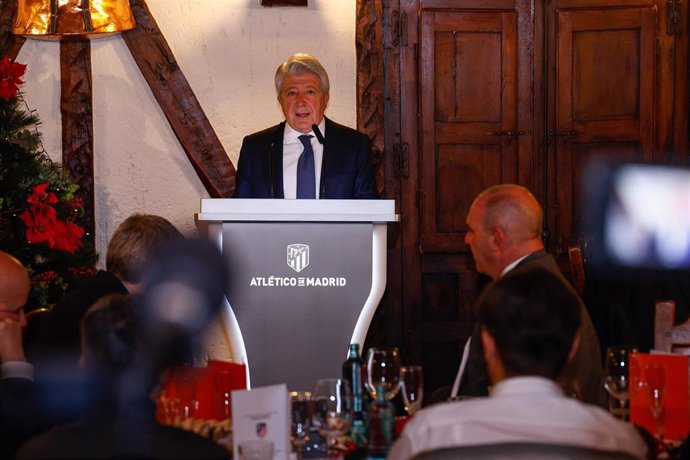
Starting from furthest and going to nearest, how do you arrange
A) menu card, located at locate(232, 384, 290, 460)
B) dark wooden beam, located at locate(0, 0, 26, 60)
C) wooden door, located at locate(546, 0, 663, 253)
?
wooden door, located at locate(546, 0, 663, 253)
dark wooden beam, located at locate(0, 0, 26, 60)
menu card, located at locate(232, 384, 290, 460)

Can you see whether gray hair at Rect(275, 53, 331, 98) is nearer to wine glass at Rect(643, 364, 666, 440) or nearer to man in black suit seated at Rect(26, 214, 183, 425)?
man in black suit seated at Rect(26, 214, 183, 425)

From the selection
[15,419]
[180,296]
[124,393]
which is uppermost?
[180,296]

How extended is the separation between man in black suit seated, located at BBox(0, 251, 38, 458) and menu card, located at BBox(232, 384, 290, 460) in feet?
2.23

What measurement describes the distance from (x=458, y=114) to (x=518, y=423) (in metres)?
4.15

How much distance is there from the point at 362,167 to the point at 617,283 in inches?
68.2

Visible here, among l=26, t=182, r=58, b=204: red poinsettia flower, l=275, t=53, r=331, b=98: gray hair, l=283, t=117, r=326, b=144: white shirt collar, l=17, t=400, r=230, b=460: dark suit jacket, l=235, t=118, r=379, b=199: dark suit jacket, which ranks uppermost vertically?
l=275, t=53, r=331, b=98: gray hair

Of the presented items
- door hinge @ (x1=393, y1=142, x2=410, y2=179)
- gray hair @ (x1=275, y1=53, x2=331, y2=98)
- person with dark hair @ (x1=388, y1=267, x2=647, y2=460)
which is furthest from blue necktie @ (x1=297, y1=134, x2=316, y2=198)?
door hinge @ (x1=393, y1=142, x2=410, y2=179)

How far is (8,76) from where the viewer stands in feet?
15.5

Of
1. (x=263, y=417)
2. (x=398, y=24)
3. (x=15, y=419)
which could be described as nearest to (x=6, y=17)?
(x=398, y=24)

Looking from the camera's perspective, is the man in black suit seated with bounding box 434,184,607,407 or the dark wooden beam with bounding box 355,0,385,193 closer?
the man in black suit seated with bounding box 434,184,607,407

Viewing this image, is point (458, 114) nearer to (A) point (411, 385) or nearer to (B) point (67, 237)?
(B) point (67, 237)

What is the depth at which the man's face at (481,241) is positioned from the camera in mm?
3457

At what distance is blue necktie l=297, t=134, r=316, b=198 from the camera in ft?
12.9

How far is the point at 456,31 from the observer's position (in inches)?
235
